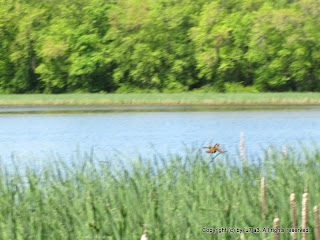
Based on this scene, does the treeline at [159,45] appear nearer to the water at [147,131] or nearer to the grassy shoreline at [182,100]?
the grassy shoreline at [182,100]

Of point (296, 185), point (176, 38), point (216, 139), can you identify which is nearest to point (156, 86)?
point (176, 38)

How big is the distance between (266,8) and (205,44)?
537 centimetres

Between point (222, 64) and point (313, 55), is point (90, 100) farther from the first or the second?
point (313, 55)

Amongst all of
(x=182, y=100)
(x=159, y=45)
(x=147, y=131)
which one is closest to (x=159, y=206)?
(x=147, y=131)

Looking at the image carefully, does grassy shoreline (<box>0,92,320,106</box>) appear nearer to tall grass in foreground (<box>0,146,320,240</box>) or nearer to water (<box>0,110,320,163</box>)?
water (<box>0,110,320,163</box>)

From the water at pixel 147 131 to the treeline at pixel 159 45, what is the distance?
16.9 metres

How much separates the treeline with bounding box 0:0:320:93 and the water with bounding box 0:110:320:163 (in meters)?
16.9

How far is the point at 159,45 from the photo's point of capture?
169ft

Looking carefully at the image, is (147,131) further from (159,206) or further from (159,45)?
(159,45)

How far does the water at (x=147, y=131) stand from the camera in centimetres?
1751

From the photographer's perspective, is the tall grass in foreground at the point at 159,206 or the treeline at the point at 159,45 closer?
the tall grass in foreground at the point at 159,206

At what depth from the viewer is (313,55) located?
1839 inches

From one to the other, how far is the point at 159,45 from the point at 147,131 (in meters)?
29.4

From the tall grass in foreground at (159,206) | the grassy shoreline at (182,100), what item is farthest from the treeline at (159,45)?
the tall grass in foreground at (159,206)
